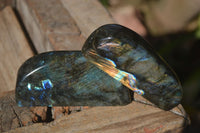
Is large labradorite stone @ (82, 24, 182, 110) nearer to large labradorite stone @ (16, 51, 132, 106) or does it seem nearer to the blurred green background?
large labradorite stone @ (16, 51, 132, 106)

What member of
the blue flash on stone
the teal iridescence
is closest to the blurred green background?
the teal iridescence

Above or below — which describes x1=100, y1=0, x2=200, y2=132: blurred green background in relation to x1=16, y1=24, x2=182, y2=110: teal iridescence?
above

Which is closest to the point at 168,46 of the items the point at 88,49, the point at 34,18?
the point at 34,18

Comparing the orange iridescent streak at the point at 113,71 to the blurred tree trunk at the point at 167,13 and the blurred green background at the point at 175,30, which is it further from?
the blurred tree trunk at the point at 167,13

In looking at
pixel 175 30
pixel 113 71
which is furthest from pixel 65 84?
pixel 175 30

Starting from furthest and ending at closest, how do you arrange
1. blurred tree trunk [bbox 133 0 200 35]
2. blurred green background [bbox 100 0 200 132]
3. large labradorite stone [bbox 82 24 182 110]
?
1. blurred tree trunk [bbox 133 0 200 35]
2. blurred green background [bbox 100 0 200 132]
3. large labradorite stone [bbox 82 24 182 110]

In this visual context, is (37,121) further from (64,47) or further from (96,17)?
(96,17)

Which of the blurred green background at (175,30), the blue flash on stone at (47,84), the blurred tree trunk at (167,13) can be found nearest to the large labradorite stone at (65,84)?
the blue flash on stone at (47,84)
